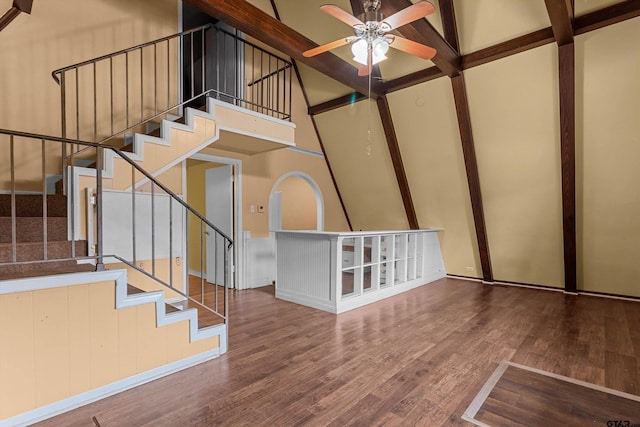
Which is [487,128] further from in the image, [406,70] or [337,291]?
[337,291]

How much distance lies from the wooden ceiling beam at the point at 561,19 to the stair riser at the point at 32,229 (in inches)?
191

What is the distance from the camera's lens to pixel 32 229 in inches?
102

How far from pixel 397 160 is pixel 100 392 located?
517 cm

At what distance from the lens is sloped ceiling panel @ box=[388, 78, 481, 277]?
5012 millimetres

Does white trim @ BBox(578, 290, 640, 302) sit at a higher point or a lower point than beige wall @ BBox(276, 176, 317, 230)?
lower

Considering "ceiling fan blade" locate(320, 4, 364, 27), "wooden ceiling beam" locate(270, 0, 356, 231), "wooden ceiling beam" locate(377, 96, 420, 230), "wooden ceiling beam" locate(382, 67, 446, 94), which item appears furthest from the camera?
"wooden ceiling beam" locate(270, 0, 356, 231)

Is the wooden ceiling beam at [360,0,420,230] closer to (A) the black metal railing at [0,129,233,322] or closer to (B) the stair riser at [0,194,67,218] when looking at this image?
(A) the black metal railing at [0,129,233,322]

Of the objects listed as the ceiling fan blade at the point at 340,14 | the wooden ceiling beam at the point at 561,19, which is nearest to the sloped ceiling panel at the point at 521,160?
the wooden ceiling beam at the point at 561,19

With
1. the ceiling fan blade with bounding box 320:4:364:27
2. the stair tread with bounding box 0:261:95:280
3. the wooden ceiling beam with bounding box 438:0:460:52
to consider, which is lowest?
the stair tread with bounding box 0:261:95:280

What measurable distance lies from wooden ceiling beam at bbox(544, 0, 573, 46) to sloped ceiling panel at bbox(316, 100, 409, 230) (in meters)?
2.64

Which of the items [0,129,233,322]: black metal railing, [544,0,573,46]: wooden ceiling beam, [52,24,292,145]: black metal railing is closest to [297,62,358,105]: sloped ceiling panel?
[52,24,292,145]: black metal railing

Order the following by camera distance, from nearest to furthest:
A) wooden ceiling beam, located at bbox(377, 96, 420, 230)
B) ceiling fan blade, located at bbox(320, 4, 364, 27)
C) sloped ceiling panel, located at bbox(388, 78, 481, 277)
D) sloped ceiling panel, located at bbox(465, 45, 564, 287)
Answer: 1. ceiling fan blade, located at bbox(320, 4, 364, 27)
2. sloped ceiling panel, located at bbox(465, 45, 564, 287)
3. sloped ceiling panel, located at bbox(388, 78, 481, 277)
4. wooden ceiling beam, located at bbox(377, 96, 420, 230)

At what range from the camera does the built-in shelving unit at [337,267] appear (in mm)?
4137

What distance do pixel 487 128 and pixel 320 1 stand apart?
3283 millimetres
